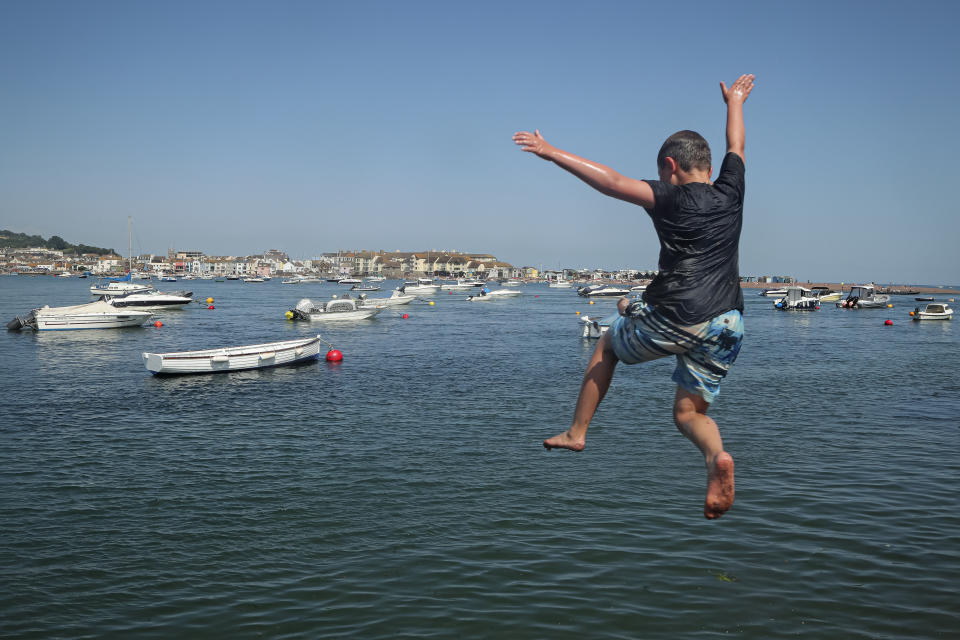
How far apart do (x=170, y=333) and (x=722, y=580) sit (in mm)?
55708

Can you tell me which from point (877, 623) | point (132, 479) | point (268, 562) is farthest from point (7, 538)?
point (877, 623)

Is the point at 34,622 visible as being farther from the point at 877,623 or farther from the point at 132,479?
the point at 877,623

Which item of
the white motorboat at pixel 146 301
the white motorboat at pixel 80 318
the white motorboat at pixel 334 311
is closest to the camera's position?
the white motorboat at pixel 80 318

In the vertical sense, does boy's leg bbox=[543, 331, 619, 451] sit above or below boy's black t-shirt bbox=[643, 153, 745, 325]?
below

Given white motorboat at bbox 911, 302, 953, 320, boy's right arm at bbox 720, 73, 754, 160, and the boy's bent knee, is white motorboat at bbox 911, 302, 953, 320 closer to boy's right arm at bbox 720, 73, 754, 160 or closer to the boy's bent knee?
boy's right arm at bbox 720, 73, 754, 160

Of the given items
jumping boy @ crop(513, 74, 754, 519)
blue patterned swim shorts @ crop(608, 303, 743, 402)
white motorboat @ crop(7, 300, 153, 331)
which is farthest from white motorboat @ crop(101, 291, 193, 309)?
jumping boy @ crop(513, 74, 754, 519)

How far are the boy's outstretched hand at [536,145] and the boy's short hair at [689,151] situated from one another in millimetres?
895

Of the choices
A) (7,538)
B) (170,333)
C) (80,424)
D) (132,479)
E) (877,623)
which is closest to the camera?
(877,623)

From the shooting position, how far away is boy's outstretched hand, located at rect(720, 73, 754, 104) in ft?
15.7

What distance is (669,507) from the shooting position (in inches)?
631

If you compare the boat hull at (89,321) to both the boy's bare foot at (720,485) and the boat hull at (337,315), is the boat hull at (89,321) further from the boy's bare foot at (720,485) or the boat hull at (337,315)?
the boy's bare foot at (720,485)

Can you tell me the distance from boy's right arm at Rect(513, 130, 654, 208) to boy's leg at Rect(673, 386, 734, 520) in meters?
1.29

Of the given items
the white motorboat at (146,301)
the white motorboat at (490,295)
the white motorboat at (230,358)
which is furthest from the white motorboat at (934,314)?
the white motorboat at (146,301)

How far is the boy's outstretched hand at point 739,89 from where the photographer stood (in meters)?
4.79
